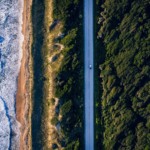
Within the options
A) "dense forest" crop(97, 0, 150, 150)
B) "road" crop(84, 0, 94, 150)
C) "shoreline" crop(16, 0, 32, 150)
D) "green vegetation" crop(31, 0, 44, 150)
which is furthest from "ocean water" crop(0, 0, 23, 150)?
"dense forest" crop(97, 0, 150, 150)

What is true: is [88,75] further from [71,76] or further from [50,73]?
[50,73]

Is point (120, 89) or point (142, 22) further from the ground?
point (142, 22)

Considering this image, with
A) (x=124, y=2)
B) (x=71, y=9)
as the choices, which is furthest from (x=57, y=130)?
(x=124, y=2)

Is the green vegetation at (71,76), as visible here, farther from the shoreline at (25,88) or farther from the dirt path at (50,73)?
the shoreline at (25,88)

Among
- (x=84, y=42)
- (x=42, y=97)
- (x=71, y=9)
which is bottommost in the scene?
(x=42, y=97)

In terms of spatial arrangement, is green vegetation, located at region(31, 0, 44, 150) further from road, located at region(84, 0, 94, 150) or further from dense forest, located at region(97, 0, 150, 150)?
dense forest, located at region(97, 0, 150, 150)

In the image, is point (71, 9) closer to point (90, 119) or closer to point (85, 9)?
point (85, 9)

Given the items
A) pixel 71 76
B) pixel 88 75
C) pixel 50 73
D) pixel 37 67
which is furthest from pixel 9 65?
pixel 88 75
